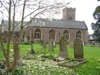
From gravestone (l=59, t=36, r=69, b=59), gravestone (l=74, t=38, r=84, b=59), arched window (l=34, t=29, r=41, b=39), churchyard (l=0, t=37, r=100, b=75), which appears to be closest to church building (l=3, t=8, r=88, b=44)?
arched window (l=34, t=29, r=41, b=39)

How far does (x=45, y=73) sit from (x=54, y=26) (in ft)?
130

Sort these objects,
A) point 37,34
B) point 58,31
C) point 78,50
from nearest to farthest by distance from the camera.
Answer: point 78,50
point 37,34
point 58,31

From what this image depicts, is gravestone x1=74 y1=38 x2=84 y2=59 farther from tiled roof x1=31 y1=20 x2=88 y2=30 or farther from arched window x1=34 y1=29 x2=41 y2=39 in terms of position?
tiled roof x1=31 y1=20 x2=88 y2=30

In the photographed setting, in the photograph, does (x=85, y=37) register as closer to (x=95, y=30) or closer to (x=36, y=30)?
(x=95, y=30)

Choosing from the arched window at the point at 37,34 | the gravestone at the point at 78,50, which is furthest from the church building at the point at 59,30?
the gravestone at the point at 78,50

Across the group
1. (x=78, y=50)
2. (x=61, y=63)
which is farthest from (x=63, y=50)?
(x=61, y=63)

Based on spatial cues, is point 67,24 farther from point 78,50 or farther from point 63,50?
point 78,50

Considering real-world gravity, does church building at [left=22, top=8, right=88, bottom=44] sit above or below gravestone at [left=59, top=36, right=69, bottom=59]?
above

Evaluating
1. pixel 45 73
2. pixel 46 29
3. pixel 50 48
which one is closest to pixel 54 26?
pixel 46 29

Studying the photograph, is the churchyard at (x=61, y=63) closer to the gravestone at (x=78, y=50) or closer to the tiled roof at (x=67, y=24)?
the gravestone at (x=78, y=50)

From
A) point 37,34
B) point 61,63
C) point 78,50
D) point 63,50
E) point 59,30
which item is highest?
point 59,30

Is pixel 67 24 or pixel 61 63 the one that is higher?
pixel 67 24

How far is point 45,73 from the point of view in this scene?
6164 millimetres

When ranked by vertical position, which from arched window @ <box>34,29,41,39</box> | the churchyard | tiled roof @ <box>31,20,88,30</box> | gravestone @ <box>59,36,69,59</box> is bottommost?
the churchyard
